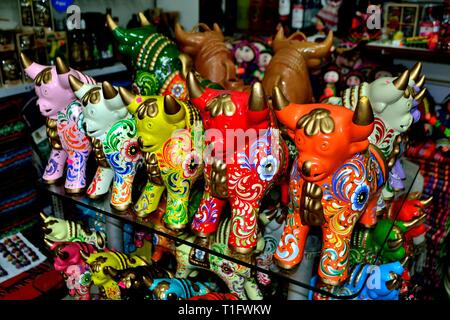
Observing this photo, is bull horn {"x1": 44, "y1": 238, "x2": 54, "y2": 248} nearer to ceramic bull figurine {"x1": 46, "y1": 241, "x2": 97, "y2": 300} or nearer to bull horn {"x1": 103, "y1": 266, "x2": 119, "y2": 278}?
ceramic bull figurine {"x1": 46, "y1": 241, "x2": 97, "y2": 300}

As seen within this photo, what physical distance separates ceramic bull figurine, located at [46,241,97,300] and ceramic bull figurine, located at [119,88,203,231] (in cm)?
38

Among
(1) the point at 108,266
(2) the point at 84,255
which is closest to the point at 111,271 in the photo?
(1) the point at 108,266

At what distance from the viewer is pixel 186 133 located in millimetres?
1045

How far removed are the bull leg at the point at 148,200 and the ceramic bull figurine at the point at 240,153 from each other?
0.62ft

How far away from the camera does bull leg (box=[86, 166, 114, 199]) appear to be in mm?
1239

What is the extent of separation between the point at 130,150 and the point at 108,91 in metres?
0.16

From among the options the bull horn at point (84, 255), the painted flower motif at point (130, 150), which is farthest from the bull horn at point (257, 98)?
the bull horn at point (84, 255)

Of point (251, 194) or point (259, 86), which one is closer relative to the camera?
point (259, 86)

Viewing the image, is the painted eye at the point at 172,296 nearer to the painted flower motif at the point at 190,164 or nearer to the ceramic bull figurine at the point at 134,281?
the ceramic bull figurine at the point at 134,281

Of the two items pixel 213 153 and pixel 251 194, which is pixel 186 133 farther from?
pixel 251 194
